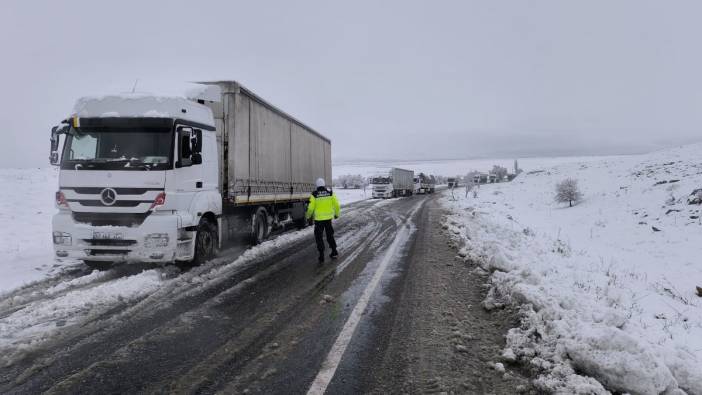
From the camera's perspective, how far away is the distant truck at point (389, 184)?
133 ft

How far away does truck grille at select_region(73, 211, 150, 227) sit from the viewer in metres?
6.70

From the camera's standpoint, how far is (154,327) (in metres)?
4.54

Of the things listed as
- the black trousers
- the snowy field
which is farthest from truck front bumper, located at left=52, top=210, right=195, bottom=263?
the snowy field

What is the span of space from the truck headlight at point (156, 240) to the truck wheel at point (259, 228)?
3707 mm

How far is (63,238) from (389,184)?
3540 centimetres

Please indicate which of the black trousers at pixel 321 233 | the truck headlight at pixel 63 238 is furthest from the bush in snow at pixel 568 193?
the truck headlight at pixel 63 238

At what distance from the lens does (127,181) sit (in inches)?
263

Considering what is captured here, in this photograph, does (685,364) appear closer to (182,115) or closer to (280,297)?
(280,297)

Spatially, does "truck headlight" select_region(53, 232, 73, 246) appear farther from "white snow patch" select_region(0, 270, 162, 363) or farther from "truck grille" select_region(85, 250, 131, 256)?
"white snow patch" select_region(0, 270, 162, 363)

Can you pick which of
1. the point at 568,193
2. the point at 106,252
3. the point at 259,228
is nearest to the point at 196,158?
the point at 106,252

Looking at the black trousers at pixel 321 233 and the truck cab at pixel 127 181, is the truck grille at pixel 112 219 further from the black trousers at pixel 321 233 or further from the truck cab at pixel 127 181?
the black trousers at pixel 321 233

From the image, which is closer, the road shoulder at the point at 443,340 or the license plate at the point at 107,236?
the road shoulder at the point at 443,340

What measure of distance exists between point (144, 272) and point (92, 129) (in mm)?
2752

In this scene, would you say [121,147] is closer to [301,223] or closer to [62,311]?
[62,311]
